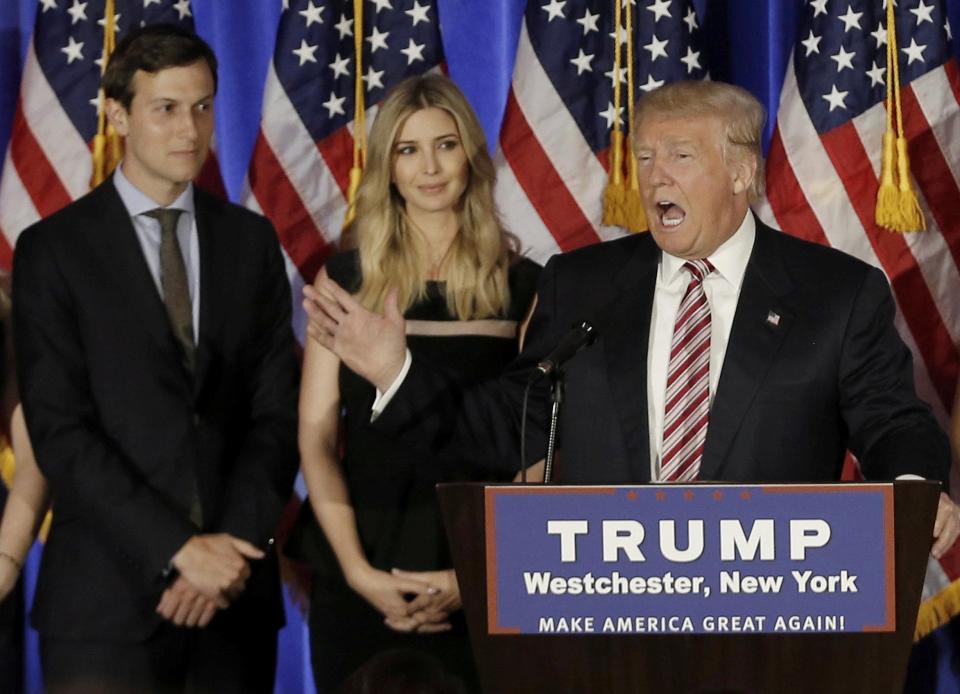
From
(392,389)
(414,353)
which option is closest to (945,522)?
(392,389)

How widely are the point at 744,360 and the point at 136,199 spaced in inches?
Answer: 57.5

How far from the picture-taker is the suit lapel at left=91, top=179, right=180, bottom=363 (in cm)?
319

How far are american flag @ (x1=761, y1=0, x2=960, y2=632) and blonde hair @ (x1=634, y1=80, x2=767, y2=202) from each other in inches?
36.7

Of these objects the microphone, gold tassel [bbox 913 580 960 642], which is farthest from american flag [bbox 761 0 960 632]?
the microphone

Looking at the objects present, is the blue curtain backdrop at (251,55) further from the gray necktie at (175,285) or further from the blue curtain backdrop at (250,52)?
the gray necktie at (175,285)

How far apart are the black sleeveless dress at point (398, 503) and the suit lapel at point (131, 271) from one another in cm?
40

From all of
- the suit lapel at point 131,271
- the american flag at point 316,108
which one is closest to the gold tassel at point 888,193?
the american flag at point 316,108

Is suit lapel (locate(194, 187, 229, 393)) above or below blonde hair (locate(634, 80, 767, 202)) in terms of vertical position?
below

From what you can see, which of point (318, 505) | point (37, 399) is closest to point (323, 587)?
point (318, 505)

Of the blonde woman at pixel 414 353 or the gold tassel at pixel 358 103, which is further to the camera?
the gold tassel at pixel 358 103

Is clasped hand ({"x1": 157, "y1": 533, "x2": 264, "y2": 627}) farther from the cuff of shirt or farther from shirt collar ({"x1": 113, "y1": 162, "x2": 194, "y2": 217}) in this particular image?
the cuff of shirt

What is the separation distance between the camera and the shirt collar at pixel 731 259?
2.65 m

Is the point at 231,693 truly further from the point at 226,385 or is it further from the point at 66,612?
the point at 226,385

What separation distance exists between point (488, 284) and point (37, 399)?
0.98 m
